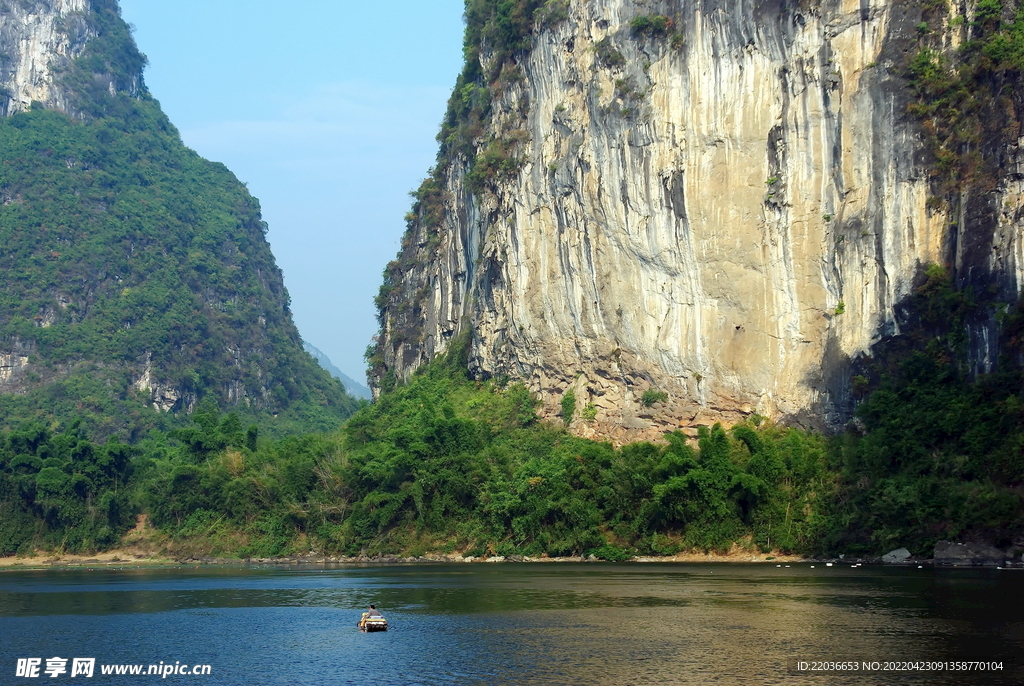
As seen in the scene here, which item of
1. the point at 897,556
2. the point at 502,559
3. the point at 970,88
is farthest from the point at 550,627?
the point at 970,88

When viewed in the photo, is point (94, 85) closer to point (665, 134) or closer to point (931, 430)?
point (665, 134)

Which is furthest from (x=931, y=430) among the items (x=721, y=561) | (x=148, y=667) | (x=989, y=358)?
(x=148, y=667)

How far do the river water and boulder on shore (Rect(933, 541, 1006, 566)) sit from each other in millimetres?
1575

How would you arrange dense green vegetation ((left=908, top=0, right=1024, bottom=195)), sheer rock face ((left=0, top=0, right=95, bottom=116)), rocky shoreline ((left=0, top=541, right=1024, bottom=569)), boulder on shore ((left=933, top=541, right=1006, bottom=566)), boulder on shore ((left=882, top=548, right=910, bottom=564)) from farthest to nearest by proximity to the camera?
sheer rock face ((left=0, top=0, right=95, bottom=116)), dense green vegetation ((left=908, top=0, right=1024, bottom=195)), boulder on shore ((left=882, top=548, right=910, bottom=564)), rocky shoreline ((left=0, top=541, right=1024, bottom=569)), boulder on shore ((left=933, top=541, right=1006, bottom=566))

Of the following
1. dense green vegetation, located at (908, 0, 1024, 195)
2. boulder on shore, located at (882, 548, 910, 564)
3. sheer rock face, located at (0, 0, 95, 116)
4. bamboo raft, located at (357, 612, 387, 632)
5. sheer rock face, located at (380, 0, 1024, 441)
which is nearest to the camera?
bamboo raft, located at (357, 612, 387, 632)

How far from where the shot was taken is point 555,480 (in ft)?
111

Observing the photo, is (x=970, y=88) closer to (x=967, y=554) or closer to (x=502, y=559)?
(x=967, y=554)

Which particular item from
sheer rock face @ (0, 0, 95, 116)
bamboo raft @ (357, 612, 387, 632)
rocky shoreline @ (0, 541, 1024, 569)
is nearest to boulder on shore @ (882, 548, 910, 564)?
rocky shoreline @ (0, 541, 1024, 569)

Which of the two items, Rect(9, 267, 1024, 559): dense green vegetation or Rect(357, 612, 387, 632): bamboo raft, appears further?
Rect(9, 267, 1024, 559): dense green vegetation

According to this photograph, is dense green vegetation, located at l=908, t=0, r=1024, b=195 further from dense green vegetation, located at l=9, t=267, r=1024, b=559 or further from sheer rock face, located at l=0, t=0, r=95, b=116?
sheer rock face, located at l=0, t=0, r=95, b=116

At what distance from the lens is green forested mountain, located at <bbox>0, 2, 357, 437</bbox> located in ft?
212

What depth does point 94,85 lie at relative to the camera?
81750 millimetres

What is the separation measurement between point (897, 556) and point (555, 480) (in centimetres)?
1004

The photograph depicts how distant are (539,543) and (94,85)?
2445 inches
